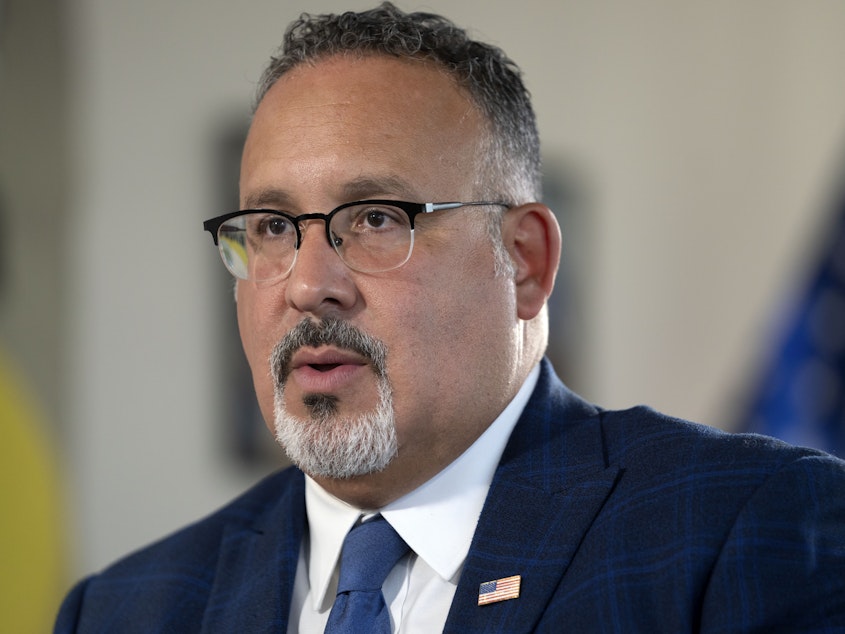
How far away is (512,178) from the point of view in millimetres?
2080

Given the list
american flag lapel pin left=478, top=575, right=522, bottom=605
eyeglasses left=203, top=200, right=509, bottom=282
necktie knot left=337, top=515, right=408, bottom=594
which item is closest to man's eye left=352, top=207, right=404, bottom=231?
eyeglasses left=203, top=200, right=509, bottom=282

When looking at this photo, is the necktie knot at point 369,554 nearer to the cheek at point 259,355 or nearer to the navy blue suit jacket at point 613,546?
the navy blue suit jacket at point 613,546

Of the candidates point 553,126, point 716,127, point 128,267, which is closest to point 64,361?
point 128,267

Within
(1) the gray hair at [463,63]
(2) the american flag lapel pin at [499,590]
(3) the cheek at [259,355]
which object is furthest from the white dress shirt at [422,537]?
(1) the gray hair at [463,63]

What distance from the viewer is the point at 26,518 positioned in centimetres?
436

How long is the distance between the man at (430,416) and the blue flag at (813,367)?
2.90 metres

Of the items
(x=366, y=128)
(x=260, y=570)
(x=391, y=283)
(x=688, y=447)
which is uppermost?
(x=366, y=128)

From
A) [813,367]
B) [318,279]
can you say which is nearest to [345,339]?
[318,279]

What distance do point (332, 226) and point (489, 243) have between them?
302mm

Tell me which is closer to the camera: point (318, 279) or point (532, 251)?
point (318, 279)

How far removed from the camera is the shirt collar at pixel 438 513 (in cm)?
187

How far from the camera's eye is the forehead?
1.90 metres

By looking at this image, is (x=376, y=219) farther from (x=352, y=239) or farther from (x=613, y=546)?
(x=613, y=546)

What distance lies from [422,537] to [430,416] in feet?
0.69
